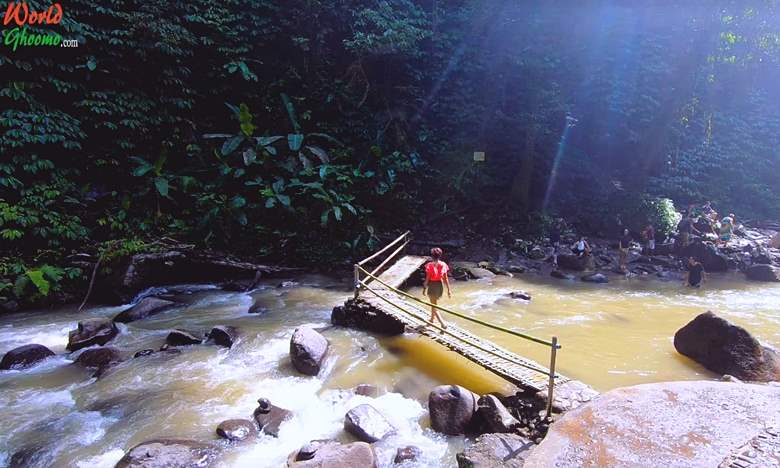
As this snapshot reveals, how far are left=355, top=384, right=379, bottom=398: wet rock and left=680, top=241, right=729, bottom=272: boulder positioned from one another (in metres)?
12.7

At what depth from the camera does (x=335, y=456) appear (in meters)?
4.86

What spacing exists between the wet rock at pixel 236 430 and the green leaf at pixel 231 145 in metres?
10.7

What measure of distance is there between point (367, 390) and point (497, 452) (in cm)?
245

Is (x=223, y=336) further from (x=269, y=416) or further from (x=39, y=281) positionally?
(x=39, y=281)

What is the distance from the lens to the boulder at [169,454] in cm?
494

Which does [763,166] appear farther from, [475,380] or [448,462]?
[448,462]

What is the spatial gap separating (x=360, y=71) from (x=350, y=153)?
357 centimetres

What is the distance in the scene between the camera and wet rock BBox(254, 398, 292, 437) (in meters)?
5.80

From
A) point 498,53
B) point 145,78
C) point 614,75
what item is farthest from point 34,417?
point 614,75

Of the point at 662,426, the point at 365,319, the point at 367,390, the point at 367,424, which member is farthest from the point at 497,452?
the point at 365,319

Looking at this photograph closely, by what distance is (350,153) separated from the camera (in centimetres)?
1677

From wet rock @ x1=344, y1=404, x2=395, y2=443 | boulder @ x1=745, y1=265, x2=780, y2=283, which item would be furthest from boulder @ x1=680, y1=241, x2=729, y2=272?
wet rock @ x1=344, y1=404, x2=395, y2=443

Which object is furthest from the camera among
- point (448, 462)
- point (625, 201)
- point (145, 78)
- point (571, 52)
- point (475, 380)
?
point (571, 52)

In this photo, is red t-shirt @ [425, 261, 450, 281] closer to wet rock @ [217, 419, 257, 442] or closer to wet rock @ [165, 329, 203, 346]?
wet rock @ [217, 419, 257, 442]
